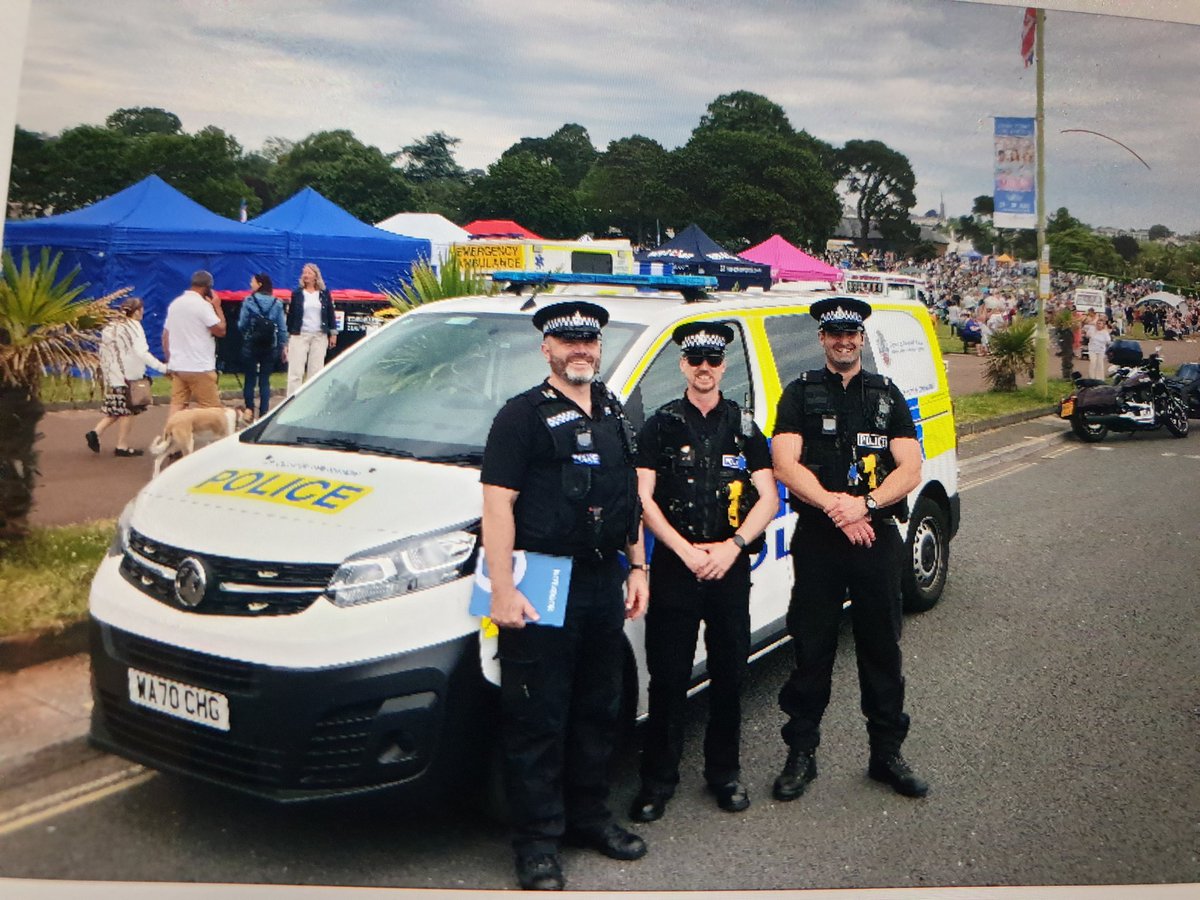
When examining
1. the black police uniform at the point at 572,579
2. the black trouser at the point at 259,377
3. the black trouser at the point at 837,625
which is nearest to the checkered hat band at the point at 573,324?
the black police uniform at the point at 572,579

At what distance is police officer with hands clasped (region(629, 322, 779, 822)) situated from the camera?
336 centimetres

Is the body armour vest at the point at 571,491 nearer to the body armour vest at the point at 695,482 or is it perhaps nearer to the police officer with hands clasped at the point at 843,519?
the body armour vest at the point at 695,482

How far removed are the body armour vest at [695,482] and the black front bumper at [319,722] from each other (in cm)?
80

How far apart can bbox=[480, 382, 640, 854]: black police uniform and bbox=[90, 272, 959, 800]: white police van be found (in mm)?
117

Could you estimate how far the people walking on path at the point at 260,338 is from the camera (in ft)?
11.7

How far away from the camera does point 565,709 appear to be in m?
3.08

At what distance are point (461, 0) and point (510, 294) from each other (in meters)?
1.08

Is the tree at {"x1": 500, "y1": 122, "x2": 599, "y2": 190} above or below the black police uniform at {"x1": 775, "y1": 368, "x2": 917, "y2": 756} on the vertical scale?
above

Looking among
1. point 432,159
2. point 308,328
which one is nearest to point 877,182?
point 432,159

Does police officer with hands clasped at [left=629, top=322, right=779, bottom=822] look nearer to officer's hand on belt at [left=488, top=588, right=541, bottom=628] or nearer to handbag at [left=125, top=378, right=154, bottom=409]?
officer's hand on belt at [left=488, top=588, right=541, bottom=628]

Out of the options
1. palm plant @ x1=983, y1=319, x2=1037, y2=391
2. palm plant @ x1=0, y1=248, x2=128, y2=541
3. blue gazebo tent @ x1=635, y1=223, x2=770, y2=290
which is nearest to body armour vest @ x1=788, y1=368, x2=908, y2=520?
blue gazebo tent @ x1=635, y1=223, x2=770, y2=290

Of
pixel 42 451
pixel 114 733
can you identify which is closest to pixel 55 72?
pixel 42 451

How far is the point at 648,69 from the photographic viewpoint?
4293 millimetres

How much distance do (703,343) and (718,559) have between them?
0.67 meters
